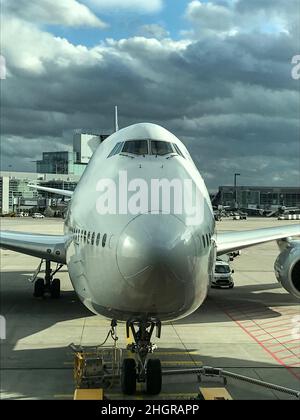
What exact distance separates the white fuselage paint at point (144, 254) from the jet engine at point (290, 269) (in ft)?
26.0

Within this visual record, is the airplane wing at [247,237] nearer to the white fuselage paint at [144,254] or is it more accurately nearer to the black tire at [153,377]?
the white fuselage paint at [144,254]

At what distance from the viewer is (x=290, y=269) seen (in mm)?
17875

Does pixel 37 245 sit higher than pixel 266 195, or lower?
lower

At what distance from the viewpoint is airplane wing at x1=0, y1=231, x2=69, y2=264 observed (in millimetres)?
17156

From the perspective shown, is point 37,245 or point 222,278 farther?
point 222,278

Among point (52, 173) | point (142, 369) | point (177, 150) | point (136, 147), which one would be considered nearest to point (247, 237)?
point (177, 150)

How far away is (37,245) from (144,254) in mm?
10216

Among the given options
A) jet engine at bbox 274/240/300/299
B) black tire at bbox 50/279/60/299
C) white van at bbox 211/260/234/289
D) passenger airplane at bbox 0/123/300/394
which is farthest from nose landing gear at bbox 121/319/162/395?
white van at bbox 211/260/234/289

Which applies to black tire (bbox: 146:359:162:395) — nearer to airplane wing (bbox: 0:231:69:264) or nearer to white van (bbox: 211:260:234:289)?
airplane wing (bbox: 0:231:69:264)

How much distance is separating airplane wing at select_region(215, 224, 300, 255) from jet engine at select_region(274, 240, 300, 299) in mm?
978

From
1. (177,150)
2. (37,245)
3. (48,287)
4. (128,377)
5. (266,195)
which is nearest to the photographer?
(128,377)

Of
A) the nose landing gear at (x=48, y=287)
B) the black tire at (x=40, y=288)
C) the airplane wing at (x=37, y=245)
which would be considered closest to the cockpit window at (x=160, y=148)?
the airplane wing at (x=37, y=245)

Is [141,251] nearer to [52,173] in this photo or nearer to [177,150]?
[177,150]
